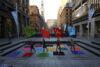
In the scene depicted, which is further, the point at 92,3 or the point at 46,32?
the point at 92,3

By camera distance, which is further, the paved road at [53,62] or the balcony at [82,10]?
the balcony at [82,10]

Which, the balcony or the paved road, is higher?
the balcony

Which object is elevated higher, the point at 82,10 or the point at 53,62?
the point at 82,10

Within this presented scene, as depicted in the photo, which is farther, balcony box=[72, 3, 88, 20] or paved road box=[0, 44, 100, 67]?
balcony box=[72, 3, 88, 20]

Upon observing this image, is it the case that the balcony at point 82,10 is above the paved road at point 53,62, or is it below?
above

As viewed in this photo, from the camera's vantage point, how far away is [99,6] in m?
19.1

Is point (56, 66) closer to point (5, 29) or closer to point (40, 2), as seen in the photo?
point (5, 29)

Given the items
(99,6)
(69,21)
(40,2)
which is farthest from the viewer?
(40,2)

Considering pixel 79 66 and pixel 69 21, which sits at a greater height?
Result: pixel 69 21

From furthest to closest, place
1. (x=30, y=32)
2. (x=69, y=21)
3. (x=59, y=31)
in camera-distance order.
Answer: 1. (x=69, y=21)
2. (x=30, y=32)
3. (x=59, y=31)

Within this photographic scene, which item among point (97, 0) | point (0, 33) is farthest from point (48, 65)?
point (97, 0)

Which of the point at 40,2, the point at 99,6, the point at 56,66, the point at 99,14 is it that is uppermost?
the point at 40,2

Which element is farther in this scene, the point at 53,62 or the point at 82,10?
the point at 82,10

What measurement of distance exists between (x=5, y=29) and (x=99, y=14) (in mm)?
26302
